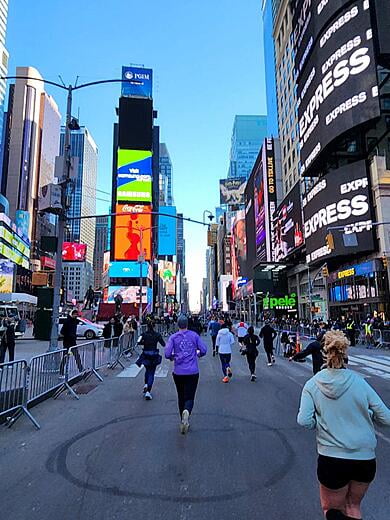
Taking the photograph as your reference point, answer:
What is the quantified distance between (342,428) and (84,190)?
33886 millimetres

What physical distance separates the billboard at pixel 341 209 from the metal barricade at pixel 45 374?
2778cm

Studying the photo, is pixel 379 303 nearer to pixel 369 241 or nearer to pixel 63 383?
pixel 369 241

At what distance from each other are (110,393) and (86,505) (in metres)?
5.78

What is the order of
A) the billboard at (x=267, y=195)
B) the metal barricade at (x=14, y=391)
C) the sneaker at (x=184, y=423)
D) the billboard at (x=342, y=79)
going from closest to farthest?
the sneaker at (x=184, y=423) → the metal barricade at (x=14, y=391) → the billboard at (x=342, y=79) → the billboard at (x=267, y=195)

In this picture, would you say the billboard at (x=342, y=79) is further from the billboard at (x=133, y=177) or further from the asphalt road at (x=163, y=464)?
the billboard at (x=133, y=177)

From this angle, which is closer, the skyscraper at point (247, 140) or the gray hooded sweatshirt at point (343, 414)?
the gray hooded sweatshirt at point (343, 414)

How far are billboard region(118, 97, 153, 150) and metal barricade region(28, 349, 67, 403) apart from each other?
2925 inches

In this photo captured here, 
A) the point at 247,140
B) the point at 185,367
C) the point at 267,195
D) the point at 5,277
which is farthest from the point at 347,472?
the point at 247,140

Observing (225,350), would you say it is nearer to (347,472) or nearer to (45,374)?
(45,374)

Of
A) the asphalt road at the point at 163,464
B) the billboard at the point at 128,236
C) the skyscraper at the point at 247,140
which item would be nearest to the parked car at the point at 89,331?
the asphalt road at the point at 163,464

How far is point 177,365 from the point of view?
6.33 metres

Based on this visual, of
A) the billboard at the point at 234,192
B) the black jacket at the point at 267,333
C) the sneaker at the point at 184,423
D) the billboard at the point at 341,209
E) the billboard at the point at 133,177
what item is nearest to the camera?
the sneaker at the point at 184,423

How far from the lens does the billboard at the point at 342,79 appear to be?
114 ft

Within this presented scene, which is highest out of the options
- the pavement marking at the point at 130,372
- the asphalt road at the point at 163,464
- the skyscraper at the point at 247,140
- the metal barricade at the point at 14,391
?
the skyscraper at the point at 247,140
